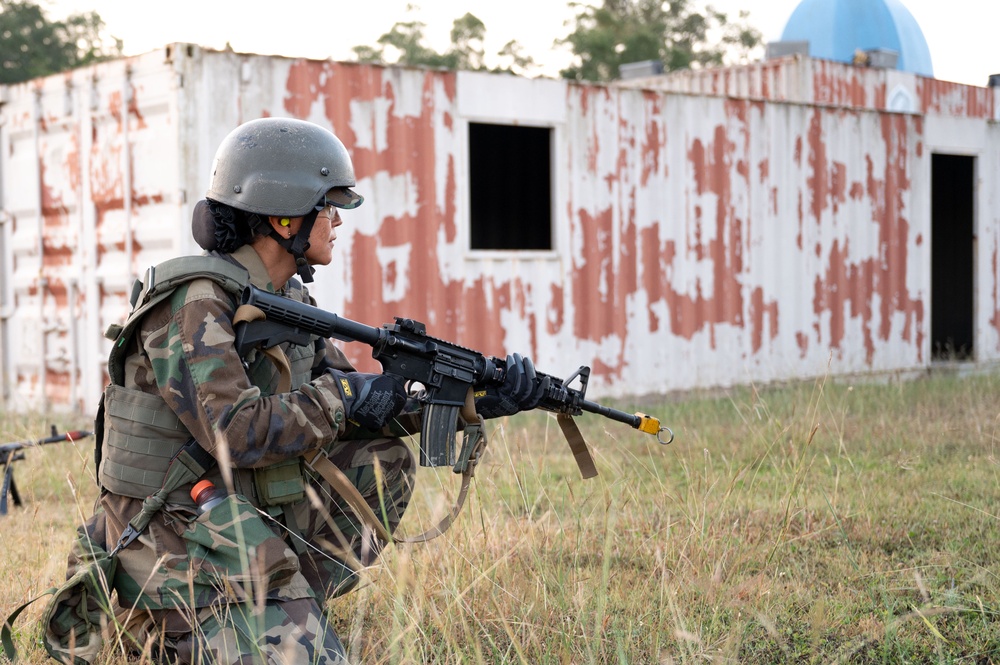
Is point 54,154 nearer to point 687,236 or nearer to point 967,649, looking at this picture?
point 687,236

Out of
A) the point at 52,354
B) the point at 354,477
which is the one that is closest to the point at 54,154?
the point at 52,354

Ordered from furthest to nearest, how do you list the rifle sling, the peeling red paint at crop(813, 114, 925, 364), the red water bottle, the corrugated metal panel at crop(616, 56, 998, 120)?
the corrugated metal panel at crop(616, 56, 998, 120)
the peeling red paint at crop(813, 114, 925, 364)
the rifle sling
the red water bottle

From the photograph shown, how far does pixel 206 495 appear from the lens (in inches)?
110

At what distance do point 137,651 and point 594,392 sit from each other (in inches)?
234

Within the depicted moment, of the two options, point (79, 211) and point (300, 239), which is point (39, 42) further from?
point (300, 239)

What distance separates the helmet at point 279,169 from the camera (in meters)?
3.03

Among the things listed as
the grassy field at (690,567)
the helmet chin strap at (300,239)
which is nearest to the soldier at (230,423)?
the helmet chin strap at (300,239)

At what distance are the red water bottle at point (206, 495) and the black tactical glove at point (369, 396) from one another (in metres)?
0.39

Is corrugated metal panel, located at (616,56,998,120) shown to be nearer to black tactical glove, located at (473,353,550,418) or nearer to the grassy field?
the grassy field

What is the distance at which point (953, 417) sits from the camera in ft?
22.5

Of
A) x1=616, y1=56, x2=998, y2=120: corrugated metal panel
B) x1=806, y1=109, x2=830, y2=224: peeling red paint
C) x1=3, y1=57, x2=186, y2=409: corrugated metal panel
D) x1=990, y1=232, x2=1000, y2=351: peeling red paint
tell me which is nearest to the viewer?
x1=3, y1=57, x2=186, y2=409: corrugated metal panel

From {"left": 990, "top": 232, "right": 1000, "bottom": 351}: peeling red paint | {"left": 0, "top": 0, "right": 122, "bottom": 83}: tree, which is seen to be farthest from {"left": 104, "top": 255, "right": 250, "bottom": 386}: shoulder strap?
{"left": 0, "top": 0, "right": 122, "bottom": 83}: tree

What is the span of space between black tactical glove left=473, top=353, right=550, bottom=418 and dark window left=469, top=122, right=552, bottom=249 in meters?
8.49

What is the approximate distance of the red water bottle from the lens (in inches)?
109
